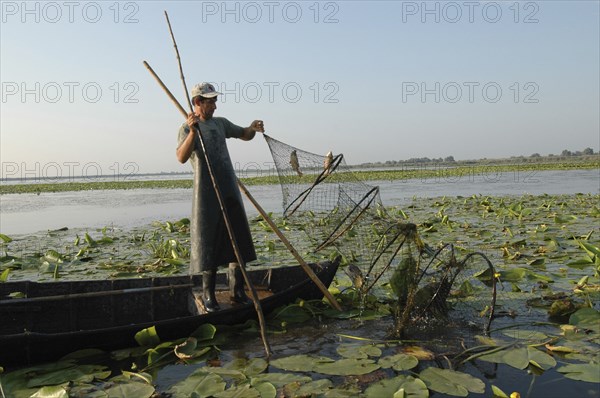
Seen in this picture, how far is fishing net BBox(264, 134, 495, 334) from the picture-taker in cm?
398

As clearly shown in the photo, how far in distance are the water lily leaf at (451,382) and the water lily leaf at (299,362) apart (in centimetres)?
71

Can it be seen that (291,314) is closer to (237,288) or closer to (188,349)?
(237,288)

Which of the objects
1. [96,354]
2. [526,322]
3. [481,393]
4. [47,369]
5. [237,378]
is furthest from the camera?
[526,322]

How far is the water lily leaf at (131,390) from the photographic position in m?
2.89

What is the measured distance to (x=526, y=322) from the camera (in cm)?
414

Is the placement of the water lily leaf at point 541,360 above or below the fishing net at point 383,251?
below

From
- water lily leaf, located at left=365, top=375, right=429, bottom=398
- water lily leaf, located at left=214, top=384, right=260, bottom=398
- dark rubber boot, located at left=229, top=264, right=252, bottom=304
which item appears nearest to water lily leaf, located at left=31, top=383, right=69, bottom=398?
water lily leaf, located at left=214, top=384, right=260, bottom=398

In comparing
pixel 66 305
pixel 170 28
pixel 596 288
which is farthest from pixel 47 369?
pixel 596 288

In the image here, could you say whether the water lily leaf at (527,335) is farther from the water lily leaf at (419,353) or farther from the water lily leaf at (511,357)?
the water lily leaf at (419,353)

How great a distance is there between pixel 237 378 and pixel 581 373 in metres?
2.23

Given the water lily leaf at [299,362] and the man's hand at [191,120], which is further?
the man's hand at [191,120]

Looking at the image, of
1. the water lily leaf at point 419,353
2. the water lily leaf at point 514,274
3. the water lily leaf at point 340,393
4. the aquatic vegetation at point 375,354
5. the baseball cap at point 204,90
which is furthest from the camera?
the water lily leaf at point 514,274

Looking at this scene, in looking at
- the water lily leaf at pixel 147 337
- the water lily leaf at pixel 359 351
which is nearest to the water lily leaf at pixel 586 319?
the water lily leaf at pixel 359 351

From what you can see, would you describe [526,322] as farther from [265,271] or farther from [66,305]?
[66,305]
